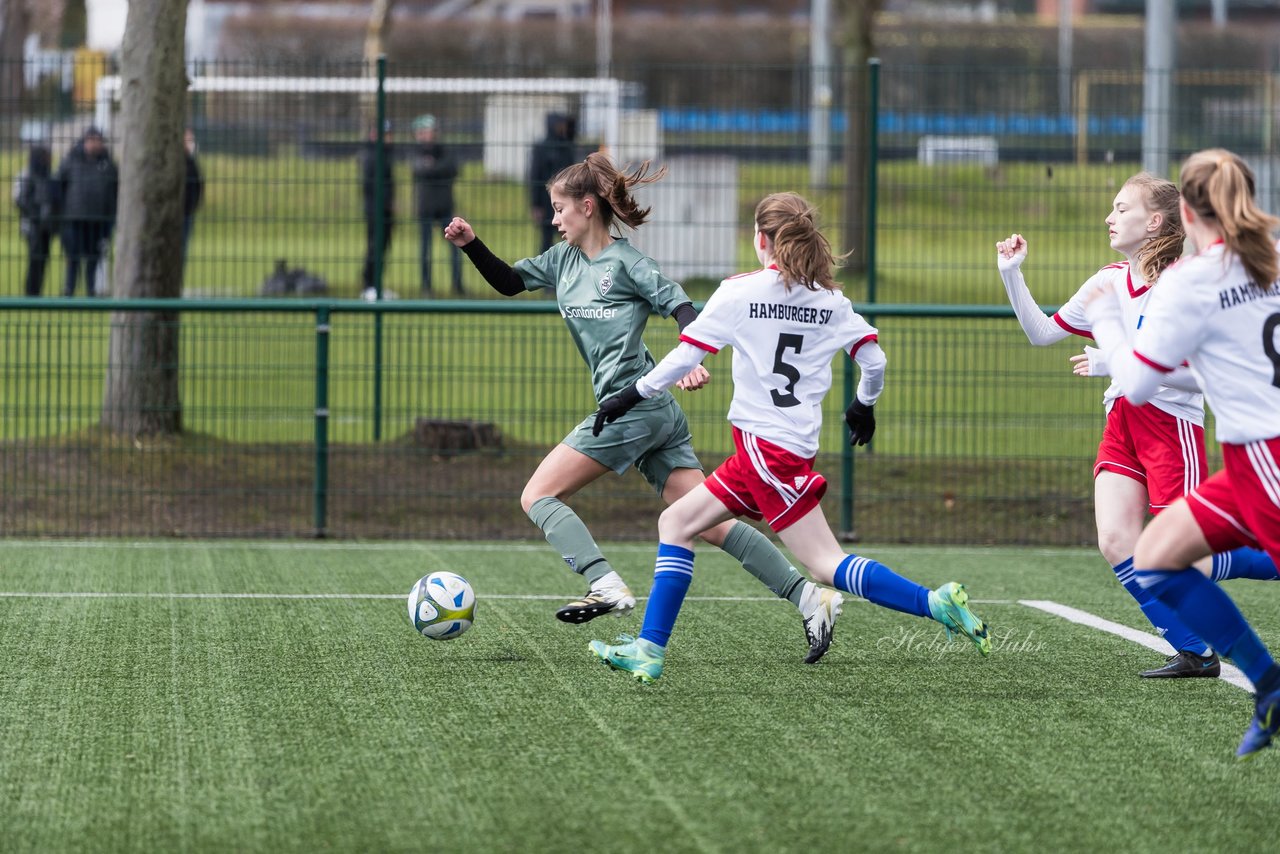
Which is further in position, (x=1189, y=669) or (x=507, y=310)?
(x=507, y=310)

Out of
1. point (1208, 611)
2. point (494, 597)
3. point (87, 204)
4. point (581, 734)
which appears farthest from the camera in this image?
point (87, 204)

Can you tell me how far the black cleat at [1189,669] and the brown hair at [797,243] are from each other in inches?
72.4

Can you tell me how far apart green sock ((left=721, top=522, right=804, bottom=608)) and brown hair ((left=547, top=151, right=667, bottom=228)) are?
1253 mm

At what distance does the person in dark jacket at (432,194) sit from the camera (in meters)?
12.2

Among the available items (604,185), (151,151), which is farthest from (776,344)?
(151,151)

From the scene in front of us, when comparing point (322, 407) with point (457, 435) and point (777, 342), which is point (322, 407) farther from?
point (777, 342)

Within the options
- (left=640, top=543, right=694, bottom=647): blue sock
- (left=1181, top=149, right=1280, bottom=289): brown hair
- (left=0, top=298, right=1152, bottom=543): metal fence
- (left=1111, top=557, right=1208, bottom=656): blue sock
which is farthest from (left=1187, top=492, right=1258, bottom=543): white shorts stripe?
(left=0, top=298, right=1152, bottom=543): metal fence

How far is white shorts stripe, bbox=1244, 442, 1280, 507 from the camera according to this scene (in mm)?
4711

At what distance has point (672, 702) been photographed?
233 inches

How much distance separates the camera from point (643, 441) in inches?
263

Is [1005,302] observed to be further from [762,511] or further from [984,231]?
[762,511]

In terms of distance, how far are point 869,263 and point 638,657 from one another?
5.82 meters

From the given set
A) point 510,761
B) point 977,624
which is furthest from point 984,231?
point 510,761

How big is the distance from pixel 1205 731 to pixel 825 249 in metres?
1.96
